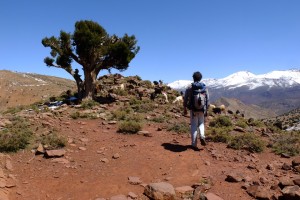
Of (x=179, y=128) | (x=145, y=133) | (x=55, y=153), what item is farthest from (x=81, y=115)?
(x=55, y=153)

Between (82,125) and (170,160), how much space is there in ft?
18.9

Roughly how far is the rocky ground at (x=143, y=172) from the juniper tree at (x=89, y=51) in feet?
40.9

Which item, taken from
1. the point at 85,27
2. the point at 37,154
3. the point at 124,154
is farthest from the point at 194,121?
the point at 85,27

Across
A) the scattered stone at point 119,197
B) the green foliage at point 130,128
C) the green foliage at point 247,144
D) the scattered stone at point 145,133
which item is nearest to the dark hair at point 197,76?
the green foliage at point 247,144

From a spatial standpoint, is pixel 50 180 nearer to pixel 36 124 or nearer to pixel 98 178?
pixel 98 178

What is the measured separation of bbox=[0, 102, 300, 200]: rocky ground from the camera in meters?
6.66

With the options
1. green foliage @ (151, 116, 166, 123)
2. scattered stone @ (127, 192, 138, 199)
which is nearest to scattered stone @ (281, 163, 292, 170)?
scattered stone @ (127, 192, 138, 199)

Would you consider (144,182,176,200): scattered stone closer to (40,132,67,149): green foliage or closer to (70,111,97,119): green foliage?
(40,132,67,149): green foliage

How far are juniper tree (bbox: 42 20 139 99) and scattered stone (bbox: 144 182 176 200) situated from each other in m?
16.8

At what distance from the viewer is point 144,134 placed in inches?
464

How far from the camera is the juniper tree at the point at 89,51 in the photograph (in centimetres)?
Result: 2280

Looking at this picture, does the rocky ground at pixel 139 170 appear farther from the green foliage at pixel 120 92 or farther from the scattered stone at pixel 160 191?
the green foliage at pixel 120 92

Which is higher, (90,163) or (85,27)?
(85,27)

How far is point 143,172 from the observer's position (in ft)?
26.1
